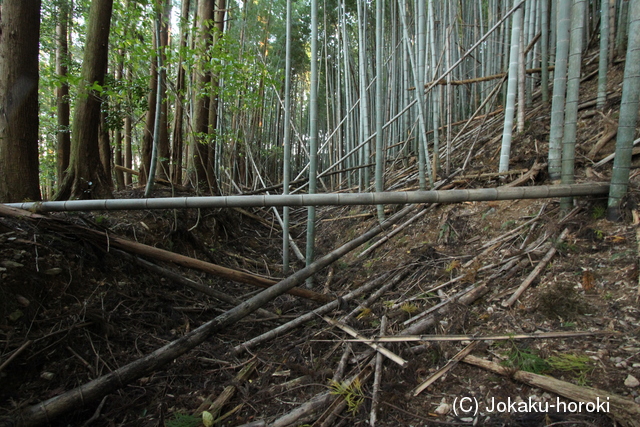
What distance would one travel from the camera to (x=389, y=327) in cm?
191

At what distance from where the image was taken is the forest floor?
133 centimetres

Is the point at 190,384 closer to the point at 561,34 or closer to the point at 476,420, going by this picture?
the point at 476,420

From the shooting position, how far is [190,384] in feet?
6.23

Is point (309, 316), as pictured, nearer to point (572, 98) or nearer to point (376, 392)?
point (376, 392)

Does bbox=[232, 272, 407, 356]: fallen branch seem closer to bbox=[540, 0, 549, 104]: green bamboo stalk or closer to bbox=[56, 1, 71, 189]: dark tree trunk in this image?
bbox=[540, 0, 549, 104]: green bamboo stalk

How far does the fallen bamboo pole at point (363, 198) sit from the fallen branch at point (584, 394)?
909 mm

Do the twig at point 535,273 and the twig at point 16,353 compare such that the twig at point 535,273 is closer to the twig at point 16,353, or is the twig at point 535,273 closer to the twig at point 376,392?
the twig at point 376,392

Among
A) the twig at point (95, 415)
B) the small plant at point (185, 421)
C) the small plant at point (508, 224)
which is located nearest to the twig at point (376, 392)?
the small plant at point (185, 421)

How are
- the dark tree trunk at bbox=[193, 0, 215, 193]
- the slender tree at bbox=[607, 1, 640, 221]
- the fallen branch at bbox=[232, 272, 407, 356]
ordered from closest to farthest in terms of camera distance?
the slender tree at bbox=[607, 1, 640, 221] → the fallen branch at bbox=[232, 272, 407, 356] → the dark tree trunk at bbox=[193, 0, 215, 193]

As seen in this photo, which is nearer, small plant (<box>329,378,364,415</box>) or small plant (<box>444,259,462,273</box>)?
small plant (<box>329,378,364,415</box>)

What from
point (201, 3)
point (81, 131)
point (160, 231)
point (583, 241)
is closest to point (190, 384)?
point (160, 231)

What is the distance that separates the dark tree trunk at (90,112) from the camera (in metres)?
3.36

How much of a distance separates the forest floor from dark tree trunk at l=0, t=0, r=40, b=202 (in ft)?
1.74

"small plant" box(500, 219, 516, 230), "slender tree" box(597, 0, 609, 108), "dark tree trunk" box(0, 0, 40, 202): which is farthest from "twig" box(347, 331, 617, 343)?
"dark tree trunk" box(0, 0, 40, 202)
